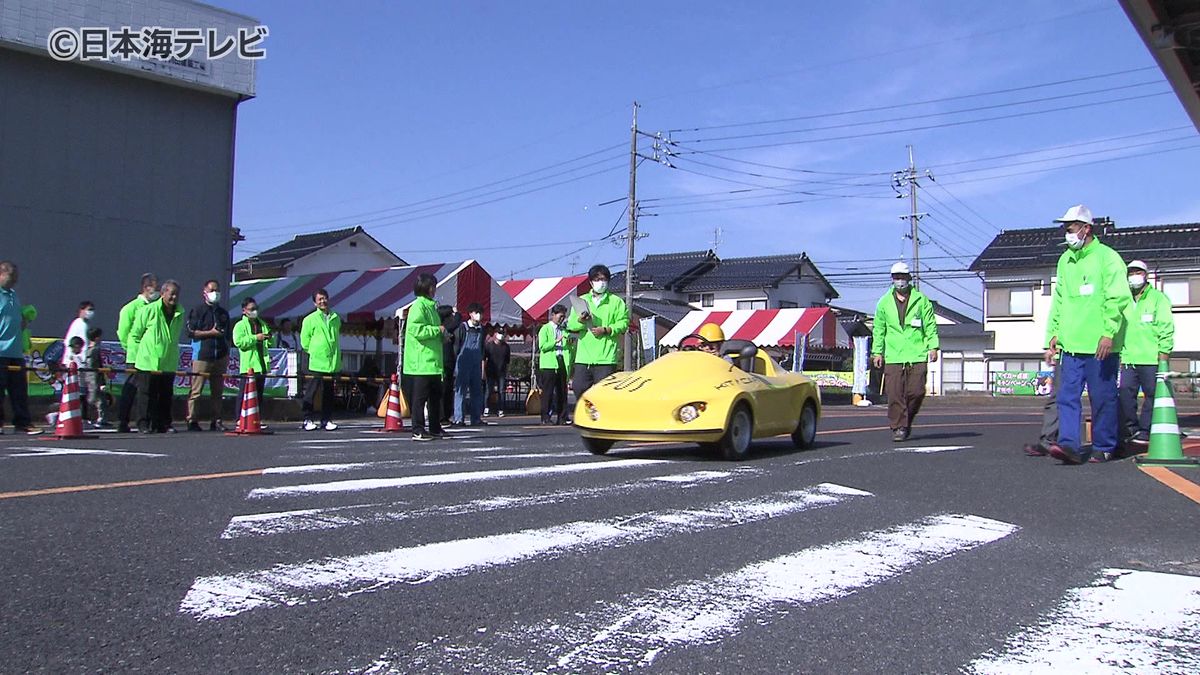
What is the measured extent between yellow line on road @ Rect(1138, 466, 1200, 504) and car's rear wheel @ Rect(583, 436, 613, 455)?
421 centimetres

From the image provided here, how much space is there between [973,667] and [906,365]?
26.3 feet

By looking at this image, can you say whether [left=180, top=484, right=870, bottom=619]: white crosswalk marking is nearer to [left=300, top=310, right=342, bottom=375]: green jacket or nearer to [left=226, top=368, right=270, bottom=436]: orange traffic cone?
[left=226, top=368, right=270, bottom=436]: orange traffic cone

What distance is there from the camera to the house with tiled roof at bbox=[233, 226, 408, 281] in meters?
48.3

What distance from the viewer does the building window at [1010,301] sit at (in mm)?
46562

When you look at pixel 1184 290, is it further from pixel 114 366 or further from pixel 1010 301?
pixel 114 366

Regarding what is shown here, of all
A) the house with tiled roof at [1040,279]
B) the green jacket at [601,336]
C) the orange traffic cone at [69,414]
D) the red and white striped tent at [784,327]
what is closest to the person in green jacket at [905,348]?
the green jacket at [601,336]

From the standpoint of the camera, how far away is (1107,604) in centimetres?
357

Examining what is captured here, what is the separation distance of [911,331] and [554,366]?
5.54 metres

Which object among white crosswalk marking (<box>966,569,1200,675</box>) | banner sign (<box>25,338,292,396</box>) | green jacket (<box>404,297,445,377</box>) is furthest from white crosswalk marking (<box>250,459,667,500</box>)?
banner sign (<box>25,338,292,396</box>)

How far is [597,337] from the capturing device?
1120 cm

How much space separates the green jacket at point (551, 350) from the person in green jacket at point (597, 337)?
309 cm

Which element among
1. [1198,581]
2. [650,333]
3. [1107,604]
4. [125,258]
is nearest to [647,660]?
[1107,604]

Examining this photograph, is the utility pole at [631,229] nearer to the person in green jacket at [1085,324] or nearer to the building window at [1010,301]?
the building window at [1010,301]

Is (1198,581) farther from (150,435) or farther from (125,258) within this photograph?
(125,258)
